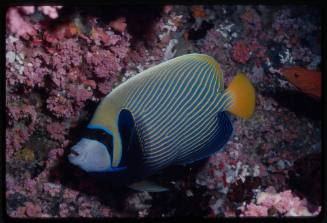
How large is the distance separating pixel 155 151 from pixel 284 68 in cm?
80

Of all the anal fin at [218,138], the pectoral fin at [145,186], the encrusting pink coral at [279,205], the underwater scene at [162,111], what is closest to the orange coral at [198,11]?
the underwater scene at [162,111]

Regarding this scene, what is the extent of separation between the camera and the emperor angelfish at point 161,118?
4.61ft

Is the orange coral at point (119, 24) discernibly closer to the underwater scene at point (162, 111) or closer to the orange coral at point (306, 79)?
the underwater scene at point (162, 111)

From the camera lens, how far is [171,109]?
4.88 feet

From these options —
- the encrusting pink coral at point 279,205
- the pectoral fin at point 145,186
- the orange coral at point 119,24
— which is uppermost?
the orange coral at point 119,24

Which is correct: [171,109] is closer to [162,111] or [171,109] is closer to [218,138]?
[162,111]

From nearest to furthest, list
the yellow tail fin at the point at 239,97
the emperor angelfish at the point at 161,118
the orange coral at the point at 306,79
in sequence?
the emperor angelfish at the point at 161,118, the yellow tail fin at the point at 239,97, the orange coral at the point at 306,79

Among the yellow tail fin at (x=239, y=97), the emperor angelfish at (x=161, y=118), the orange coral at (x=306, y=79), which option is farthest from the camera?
the orange coral at (x=306, y=79)

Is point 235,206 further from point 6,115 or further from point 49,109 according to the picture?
point 6,115

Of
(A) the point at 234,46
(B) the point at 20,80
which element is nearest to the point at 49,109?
(B) the point at 20,80

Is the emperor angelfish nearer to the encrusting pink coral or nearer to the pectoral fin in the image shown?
the pectoral fin

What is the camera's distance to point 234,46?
185 cm

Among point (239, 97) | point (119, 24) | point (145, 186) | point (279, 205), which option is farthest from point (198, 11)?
point (279, 205)

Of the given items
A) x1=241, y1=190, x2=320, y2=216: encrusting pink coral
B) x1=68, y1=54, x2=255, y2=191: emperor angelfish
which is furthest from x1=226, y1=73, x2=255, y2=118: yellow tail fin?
x1=241, y1=190, x2=320, y2=216: encrusting pink coral
